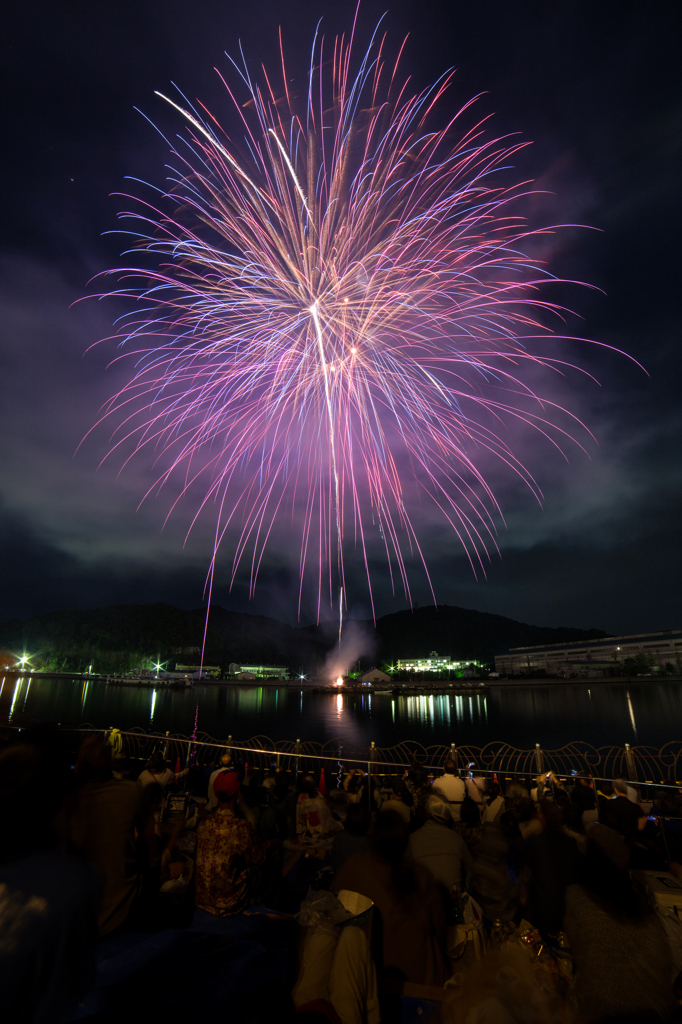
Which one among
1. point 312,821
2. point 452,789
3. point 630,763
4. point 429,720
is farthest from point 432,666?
point 312,821

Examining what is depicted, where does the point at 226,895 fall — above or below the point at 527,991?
below

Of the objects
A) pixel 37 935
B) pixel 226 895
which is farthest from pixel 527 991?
pixel 226 895

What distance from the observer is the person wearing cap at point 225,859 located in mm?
4242

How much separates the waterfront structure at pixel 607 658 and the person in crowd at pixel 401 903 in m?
121

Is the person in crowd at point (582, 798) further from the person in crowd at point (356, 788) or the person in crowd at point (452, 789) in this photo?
the person in crowd at point (356, 788)

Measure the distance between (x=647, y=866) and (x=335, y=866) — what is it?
3319 millimetres

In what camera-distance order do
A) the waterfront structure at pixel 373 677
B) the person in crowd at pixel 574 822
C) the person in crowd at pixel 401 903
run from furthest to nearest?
1. the waterfront structure at pixel 373 677
2. the person in crowd at pixel 574 822
3. the person in crowd at pixel 401 903

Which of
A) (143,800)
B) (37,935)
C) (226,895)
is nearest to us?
(37,935)

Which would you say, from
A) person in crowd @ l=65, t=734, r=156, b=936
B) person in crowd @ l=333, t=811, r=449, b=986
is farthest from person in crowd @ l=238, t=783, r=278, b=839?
person in crowd @ l=333, t=811, r=449, b=986

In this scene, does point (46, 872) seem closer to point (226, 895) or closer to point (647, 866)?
point (226, 895)

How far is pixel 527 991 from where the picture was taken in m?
2.22

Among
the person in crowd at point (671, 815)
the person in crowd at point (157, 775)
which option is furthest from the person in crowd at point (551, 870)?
the person in crowd at point (157, 775)

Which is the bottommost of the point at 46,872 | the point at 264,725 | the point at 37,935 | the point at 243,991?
the point at 264,725

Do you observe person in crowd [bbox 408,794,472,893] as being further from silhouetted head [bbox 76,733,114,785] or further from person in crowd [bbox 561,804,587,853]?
silhouetted head [bbox 76,733,114,785]
